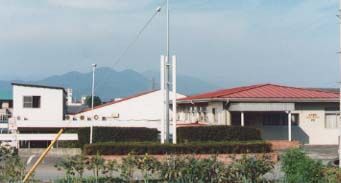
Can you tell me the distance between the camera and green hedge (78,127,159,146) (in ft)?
103

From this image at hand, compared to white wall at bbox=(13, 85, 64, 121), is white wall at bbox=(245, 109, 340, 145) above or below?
below

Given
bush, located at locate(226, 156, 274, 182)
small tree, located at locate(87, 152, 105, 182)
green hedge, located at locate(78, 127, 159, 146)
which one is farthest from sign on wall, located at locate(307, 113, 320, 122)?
small tree, located at locate(87, 152, 105, 182)

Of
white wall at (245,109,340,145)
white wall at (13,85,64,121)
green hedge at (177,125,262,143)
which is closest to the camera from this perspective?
green hedge at (177,125,262,143)

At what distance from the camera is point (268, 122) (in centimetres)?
3588

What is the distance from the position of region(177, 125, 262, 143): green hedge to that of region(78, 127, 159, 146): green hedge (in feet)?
5.91

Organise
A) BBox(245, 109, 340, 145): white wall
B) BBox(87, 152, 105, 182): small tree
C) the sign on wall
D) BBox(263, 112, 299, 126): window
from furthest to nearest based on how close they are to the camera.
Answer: BBox(263, 112, 299, 126): window
BBox(245, 109, 340, 145): white wall
the sign on wall
BBox(87, 152, 105, 182): small tree

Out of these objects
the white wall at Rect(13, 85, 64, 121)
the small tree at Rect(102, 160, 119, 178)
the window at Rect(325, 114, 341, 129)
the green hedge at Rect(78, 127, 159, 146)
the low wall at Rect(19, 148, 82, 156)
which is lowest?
the low wall at Rect(19, 148, 82, 156)

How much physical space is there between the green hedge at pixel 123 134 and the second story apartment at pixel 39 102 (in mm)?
9043

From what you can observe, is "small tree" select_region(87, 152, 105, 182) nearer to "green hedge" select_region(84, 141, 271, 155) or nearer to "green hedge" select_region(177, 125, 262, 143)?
"green hedge" select_region(84, 141, 271, 155)

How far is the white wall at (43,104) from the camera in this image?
39.8 m

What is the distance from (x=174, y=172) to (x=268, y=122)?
77.9 ft

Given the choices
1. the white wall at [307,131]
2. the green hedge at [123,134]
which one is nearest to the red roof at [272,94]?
the white wall at [307,131]

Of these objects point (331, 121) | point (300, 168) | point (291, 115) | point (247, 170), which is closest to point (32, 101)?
point (291, 115)

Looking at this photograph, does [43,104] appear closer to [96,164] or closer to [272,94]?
[272,94]
